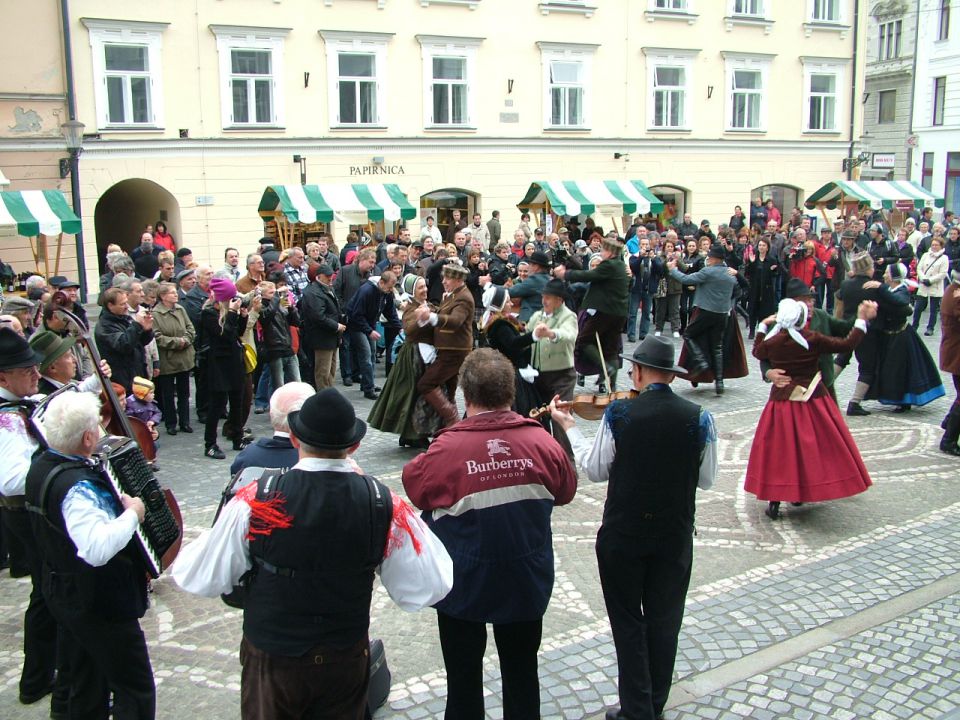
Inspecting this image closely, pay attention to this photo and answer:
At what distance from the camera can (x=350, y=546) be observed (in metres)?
3.27

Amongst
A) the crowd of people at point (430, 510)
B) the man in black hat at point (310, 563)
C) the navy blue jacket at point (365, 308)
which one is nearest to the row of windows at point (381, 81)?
the navy blue jacket at point (365, 308)

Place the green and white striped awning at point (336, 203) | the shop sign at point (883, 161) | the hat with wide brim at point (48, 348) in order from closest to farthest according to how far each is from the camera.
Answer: the hat with wide brim at point (48, 348), the green and white striped awning at point (336, 203), the shop sign at point (883, 161)

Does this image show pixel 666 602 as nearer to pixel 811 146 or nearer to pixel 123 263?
pixel 123 263

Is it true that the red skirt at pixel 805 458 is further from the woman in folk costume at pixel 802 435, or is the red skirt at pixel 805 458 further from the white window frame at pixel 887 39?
the white window frame at pixel 887 39

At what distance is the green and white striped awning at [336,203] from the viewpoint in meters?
19.4

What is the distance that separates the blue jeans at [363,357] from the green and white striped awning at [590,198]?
10.9 m

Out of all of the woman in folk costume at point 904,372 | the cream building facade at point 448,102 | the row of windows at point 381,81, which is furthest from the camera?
the cream building facade at point 448,102

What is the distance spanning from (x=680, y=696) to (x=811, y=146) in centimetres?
2748

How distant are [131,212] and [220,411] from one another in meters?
16.5

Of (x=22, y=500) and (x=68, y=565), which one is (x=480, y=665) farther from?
(x=22, y=500)

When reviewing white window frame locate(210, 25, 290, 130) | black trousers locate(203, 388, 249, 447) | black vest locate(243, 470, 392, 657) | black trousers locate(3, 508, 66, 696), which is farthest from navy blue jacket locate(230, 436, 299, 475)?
white window frame locate(210, 25, 290, 130)

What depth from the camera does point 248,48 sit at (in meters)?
21.6

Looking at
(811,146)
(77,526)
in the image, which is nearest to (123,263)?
(77,526)

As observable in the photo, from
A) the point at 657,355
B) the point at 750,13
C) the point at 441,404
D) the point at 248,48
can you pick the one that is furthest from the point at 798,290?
the point at 750,13
